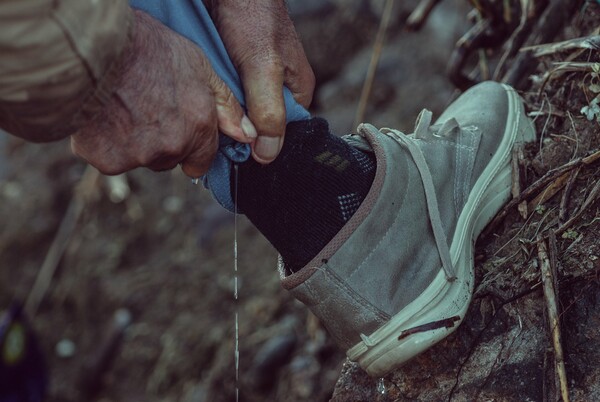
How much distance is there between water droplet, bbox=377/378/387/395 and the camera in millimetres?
1492

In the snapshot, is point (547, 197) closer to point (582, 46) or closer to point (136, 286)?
point (582, 46)

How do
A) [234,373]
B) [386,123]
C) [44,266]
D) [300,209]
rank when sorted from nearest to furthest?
[300,209] → [234,373] → [386,123] → [44,266]

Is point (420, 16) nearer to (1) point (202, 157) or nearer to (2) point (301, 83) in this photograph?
(2) point (301, 83)

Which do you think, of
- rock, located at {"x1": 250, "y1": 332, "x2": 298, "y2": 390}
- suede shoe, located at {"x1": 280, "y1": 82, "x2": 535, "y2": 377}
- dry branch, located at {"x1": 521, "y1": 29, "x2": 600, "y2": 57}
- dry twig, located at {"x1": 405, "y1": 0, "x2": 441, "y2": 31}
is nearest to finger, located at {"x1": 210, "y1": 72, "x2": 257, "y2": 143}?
suede shoe, located at {"x1": 280, "y1": 82, "x2": 535, "y2": 377}

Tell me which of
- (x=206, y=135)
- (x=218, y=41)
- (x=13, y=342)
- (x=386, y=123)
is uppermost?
(x=218, y=41)

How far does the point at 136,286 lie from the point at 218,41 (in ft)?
6.87

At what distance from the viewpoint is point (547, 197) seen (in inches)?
59.2

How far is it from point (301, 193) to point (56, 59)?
56cm

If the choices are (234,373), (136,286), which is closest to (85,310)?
(136,286)

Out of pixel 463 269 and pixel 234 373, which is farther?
pixel 234 373

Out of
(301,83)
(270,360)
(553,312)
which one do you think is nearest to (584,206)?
(553,312)

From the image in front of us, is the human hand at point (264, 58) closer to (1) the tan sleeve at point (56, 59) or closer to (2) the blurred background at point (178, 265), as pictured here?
(1) the tan sleeve at point (56, 59)

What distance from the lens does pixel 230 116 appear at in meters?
1.29

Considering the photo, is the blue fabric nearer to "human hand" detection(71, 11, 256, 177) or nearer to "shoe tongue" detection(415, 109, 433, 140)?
"human hand" detection(71, 11, 256, 177)
